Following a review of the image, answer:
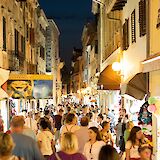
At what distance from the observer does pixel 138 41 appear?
1666 cm

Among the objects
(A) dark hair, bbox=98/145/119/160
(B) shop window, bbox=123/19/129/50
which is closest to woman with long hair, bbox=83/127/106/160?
(A) dark hair, bbox=98/145/119/160

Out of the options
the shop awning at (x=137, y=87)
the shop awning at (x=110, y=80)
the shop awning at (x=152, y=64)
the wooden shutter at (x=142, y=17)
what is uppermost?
the wooden shutter at (x=142, y=17)

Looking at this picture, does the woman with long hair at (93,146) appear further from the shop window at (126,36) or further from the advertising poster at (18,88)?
the shop window at (126,36)

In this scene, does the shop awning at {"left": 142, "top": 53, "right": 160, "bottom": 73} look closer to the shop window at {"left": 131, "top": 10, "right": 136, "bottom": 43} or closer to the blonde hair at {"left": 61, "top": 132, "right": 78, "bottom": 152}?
the blonde hair at {"left": 61, "top": 132, "right": 78, "bottom": 152}

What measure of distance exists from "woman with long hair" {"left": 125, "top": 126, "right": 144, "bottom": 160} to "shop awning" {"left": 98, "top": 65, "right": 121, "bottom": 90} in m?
14.6

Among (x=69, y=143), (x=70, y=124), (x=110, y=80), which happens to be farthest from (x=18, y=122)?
(x=110, y=80)

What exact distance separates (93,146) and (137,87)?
190 inches

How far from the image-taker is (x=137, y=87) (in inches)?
561

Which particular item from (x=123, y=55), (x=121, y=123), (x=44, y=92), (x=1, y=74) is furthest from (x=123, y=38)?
(x=1, y=74)

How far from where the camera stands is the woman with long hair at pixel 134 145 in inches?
396

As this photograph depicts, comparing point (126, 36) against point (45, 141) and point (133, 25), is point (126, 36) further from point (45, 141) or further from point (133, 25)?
point (45, 141)

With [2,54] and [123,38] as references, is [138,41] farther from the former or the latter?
[2,54]

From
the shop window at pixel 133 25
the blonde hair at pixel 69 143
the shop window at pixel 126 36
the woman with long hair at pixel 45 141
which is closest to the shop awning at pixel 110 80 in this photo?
the shop window at pixel 126 36

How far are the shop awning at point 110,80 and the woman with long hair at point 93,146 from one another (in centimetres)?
1509
